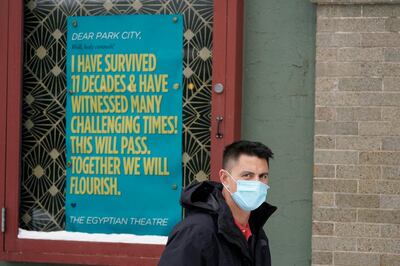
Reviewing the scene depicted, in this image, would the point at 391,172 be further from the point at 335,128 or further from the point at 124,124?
the point at 124,124

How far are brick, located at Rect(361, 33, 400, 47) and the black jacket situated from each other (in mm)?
2298

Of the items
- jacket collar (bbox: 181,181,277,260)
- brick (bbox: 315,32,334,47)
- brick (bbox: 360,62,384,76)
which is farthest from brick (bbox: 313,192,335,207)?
jacket collar (bbox: 181,181,277,260)

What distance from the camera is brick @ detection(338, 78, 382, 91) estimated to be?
5.41m

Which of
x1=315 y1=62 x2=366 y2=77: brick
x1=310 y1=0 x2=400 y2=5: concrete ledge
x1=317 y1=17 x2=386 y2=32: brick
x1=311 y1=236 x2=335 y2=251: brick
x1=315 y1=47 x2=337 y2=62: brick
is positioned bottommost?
x1=311 y1=236 x2=335 y2=251: brick

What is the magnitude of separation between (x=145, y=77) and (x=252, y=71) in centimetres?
74

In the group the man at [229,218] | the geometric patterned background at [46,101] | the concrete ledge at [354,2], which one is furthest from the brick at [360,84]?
the man at [229,218]

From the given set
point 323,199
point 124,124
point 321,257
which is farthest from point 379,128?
point 124,124

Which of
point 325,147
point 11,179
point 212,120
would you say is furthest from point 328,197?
point 11,179

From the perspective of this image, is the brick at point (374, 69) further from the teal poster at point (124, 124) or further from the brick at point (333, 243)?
the teal poster at point (124, 124)

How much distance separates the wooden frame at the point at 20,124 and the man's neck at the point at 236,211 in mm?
1934

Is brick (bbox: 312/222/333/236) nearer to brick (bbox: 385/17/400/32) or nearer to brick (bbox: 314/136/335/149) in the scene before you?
brick (bbox: 314/136/335/149)

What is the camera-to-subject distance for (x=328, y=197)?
544cm

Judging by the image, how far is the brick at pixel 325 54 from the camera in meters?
5.45

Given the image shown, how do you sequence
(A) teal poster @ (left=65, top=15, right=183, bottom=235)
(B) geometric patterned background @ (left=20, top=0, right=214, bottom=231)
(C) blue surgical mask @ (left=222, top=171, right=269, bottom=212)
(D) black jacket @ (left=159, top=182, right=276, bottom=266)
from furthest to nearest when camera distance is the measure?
(B) geometric patterned background @ (left=20, top=0, right=214, bottom=231), (A) teal poster @ (left=65, top=15, right=183, bottom=235), (C) blue surgical mask @ (left=222, top=171, right=269, bottom=212), (D) black jacket @ (left=159, top=182, right=276, bottom=266)
